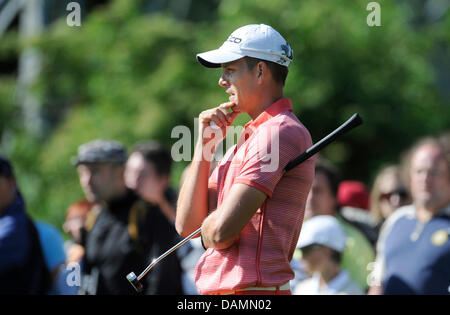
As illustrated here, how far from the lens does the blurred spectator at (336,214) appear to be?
4.76 meters

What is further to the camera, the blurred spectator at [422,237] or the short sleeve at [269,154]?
the blurred spectator at [422,237]

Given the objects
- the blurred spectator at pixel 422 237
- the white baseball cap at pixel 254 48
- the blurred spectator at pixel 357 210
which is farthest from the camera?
the blurred spectator at pixel 357 210

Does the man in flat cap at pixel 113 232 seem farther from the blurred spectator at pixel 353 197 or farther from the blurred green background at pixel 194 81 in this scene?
the blurred green background at pixel 194 81

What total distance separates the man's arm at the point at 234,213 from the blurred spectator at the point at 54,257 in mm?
2191

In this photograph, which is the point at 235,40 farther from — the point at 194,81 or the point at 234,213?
the point at 194,81

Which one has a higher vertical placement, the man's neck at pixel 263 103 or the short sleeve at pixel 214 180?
the man's neck at pixel 263 103

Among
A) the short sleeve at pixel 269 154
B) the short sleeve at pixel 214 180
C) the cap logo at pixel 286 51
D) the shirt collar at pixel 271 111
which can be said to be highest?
the cap logo at pixel 286 51

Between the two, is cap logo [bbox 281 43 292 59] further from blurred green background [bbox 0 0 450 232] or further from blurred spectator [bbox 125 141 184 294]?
blurred green background [bbox 0 0 450 232]

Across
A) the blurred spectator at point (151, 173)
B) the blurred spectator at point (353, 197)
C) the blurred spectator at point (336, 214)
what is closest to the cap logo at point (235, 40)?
the blurred spectator at point (336, 214)

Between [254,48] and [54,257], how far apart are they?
2.44 metres

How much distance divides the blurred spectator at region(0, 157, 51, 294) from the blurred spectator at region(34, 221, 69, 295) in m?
0.04

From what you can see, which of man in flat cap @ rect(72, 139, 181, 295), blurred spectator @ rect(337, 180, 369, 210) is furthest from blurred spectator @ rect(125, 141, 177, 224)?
blurred spectator @ rect(337, 180, 369, 210)

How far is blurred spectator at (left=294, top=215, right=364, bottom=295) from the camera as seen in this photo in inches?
178

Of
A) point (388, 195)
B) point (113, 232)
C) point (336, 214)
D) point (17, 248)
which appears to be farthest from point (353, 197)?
point (17, 248)
